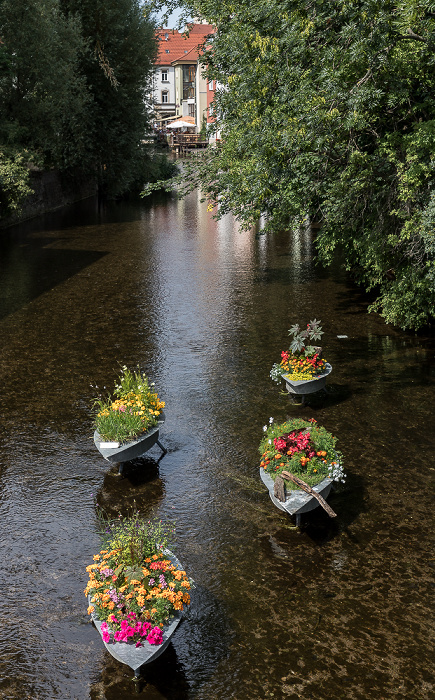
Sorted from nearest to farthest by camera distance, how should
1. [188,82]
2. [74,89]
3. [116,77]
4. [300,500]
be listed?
[300,500]
[74,89]
[116,77]
[188,82]

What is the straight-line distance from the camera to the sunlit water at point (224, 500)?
5.71 m

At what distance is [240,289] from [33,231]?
12.9m

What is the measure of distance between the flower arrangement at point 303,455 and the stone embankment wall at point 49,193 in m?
22.9

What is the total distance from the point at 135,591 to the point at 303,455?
9.16ft

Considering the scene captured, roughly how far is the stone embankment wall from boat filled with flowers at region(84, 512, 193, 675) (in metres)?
24.5

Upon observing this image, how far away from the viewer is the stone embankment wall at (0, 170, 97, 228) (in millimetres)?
30609

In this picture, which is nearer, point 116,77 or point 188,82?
point 116,77

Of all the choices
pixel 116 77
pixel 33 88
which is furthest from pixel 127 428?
pixel 116 77

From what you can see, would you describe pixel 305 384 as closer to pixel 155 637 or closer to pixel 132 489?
pixel 132 489

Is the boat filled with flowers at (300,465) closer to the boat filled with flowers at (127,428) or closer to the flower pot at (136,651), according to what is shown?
the boat filled with flowers at (127,428)

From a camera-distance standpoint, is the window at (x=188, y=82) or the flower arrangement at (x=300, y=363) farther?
the window at (x=188, y=82)

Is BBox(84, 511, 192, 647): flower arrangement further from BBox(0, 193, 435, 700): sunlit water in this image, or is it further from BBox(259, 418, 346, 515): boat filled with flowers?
BBox(259, 418, 346, 515): boat filled with flowers

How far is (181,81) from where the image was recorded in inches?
3821

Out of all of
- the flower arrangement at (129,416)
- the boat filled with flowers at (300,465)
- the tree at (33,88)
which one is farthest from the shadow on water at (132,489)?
the tree at (33,88)
